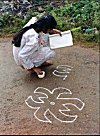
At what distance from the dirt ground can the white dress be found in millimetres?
227

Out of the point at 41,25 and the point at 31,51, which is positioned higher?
the point at 41,25

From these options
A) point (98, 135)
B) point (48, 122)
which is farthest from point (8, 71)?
point (98, 135)

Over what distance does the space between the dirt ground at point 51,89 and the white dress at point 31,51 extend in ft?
0.74

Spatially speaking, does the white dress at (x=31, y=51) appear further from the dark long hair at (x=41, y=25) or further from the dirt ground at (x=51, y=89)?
the dirt ground at (x=51, y=89)

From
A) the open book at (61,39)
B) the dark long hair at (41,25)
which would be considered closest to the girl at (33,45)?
the dark long hair at (41,25)

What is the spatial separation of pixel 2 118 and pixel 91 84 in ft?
4.22

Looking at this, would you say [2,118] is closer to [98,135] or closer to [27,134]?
[27,134]

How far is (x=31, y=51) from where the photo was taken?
5020 millimetres

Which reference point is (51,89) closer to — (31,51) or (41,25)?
(31,51)

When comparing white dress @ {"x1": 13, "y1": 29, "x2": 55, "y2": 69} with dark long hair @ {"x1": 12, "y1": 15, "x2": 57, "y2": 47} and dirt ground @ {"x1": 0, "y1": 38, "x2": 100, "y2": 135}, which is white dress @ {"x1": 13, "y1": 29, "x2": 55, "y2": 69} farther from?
dirt ground @ {"x1": 0, "y1": 38, "x2": 100, "y2": 135}

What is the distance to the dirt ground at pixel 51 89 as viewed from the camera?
13.1 feet

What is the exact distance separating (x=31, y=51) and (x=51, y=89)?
1.99 feet

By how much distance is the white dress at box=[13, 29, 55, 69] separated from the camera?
4.95m

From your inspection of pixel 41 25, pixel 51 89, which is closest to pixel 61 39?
pixel 41 25
